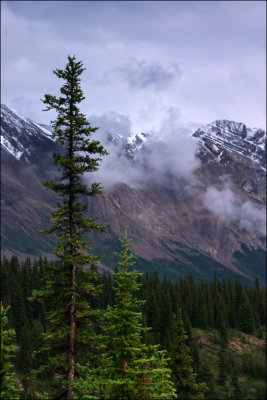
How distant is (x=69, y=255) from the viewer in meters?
23.0

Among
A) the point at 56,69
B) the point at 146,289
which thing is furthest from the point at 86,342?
the point at 146,289

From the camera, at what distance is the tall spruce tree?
22.7 meters

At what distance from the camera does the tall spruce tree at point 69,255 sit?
893 inches

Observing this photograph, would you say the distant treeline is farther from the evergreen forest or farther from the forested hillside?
the evergreen forest

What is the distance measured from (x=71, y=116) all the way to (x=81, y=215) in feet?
21.6

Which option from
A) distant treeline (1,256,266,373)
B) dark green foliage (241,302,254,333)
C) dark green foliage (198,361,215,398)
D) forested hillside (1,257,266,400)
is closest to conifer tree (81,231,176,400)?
forested hillside (1,257,266,400)

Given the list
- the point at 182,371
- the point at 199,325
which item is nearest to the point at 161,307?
the point at 199,325

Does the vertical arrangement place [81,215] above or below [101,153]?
below

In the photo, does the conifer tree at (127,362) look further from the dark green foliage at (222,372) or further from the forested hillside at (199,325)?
the dark green foliage at (222,372)

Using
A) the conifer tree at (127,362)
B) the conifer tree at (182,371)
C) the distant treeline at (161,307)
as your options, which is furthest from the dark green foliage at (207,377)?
the conifer tree at (127,362)

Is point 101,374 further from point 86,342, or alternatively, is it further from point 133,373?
point 86,342

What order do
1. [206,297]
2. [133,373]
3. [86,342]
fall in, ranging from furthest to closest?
[206,297] < [86,342] < [133,373]

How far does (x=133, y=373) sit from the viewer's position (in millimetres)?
18547

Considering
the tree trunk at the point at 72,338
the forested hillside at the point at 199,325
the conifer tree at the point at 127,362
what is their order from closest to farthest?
1. the conifer tree at the point at 127,362
2. the tree trunk at the point at 72,338
3. the forested hillside at the point at 199,325
